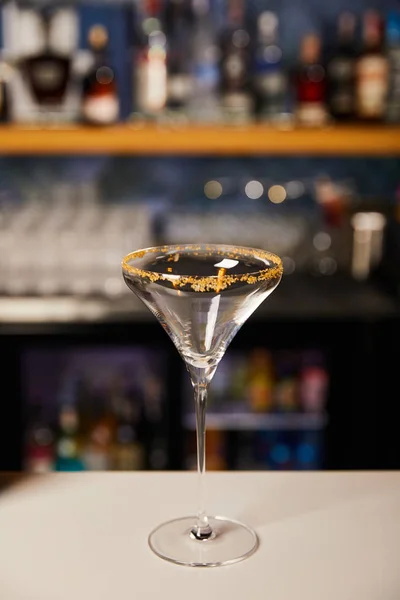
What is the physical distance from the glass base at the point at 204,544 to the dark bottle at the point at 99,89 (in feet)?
5.33

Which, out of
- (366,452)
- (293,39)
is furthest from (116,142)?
(366,452)

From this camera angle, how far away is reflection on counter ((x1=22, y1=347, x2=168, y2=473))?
7.21ft

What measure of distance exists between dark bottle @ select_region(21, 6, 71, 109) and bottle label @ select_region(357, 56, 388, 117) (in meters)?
0.84

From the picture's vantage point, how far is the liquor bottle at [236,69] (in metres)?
2.30

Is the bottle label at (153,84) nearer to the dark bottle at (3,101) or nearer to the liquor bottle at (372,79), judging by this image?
the dark bottle at (3,101)

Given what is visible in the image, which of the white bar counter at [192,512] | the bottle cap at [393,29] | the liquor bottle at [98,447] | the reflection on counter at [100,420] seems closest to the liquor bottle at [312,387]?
the reflection on counter at [100,420]

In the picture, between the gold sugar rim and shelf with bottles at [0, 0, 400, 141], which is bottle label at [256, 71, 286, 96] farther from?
the gold sugar rim

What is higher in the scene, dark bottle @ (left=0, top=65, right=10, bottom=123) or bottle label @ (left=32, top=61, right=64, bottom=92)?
bottle label @ (left=32, top=61, right=64, bottom=92)

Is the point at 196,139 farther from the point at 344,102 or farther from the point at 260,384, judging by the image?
the point at 260,384

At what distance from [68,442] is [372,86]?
4.34 ft

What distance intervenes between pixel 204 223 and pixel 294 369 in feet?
1.88

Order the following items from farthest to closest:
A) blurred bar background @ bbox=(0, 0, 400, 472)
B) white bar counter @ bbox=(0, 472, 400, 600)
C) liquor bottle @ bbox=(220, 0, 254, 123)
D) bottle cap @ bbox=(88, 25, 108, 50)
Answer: liquor bottle @ bbox=(220, 0, 254, 123) → bottle cap @ bbox=(88, 25, 108, 50) → blurred bar background @ bbox=(0, 0, 400, 472) → white bar counter @ bbox=(0, 472, 400, 600)

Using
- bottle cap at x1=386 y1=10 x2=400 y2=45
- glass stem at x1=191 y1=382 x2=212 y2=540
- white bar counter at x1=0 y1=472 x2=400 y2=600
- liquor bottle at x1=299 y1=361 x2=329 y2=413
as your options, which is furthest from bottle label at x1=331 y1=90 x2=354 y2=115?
glass stem at x1=191 y1=382 x2=212 y2=540

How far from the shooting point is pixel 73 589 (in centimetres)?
66
